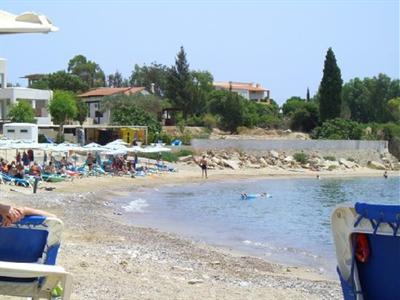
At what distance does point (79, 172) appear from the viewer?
37.1 metres

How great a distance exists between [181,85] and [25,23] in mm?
81141

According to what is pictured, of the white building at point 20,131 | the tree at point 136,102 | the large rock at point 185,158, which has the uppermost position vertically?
the tree at point 136,102

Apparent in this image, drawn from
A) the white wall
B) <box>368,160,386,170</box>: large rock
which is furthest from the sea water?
the white wall

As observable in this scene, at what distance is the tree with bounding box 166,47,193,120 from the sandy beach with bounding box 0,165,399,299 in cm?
6157

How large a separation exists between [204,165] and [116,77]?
267ft

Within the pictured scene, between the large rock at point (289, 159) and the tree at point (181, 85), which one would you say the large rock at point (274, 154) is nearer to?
the large rock at point (289, 159)

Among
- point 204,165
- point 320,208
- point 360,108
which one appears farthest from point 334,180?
point 360,108

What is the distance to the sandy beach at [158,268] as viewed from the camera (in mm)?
8766

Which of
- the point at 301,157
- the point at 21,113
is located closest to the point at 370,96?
the point at 301,157

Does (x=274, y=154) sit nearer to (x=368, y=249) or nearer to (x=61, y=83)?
(x=61, y=83)

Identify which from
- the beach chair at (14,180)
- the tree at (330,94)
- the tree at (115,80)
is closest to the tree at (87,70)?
the tree at (115,80)

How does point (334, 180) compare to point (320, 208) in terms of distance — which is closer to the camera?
point (320, 208)

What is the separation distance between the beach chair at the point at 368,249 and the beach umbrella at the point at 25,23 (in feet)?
8.95

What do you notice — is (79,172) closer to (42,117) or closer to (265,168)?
(265,168)
